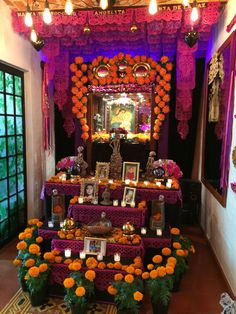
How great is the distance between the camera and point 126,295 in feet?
7.02

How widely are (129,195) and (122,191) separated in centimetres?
16

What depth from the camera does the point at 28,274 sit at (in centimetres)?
240

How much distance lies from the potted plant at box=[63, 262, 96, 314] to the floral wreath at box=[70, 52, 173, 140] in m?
2.73

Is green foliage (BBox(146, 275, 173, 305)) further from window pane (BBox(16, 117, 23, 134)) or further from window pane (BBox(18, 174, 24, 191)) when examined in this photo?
window pane (BBox(16, 117, 23, 134))

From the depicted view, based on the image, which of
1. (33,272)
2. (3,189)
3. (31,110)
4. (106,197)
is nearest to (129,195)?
(106,197)

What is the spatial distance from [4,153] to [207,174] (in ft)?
9.79

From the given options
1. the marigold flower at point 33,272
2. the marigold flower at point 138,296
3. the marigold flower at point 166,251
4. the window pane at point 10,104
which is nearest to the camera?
the marigold flower at point 138,296

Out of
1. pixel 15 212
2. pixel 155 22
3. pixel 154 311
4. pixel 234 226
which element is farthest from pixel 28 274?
pixel 155 22

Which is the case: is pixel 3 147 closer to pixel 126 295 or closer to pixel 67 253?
pixel 67 253

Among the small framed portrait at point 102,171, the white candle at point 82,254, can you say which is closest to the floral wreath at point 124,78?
the small framed portrait at point 102,171

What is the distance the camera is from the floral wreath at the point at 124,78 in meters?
4.32

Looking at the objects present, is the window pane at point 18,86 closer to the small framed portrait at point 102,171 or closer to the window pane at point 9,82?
the window pane at point 9,82

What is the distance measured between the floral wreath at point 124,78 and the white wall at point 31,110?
0.62m

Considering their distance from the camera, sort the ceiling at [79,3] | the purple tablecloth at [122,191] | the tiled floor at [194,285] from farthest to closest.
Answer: the purple tablecloth at [122,191] < the ceiling at [79,3] < the tiled floor at [194,285]
